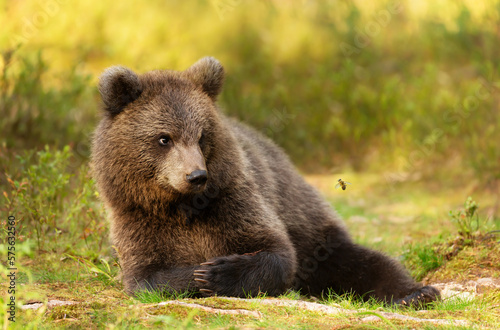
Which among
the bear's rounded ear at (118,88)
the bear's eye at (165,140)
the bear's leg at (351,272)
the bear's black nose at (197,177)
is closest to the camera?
the bear's black nose at (197,177)

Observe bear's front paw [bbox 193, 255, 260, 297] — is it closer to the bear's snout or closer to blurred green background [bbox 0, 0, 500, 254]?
the bear's snout

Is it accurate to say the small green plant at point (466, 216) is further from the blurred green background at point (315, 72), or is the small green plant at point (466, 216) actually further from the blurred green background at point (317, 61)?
the blurred green background at point (317, 61)

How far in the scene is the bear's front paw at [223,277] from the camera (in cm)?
444

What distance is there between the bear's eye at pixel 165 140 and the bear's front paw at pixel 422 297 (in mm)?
2434

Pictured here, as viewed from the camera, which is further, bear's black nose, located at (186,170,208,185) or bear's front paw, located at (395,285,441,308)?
bear's front paw, located at (395,285,441,308)

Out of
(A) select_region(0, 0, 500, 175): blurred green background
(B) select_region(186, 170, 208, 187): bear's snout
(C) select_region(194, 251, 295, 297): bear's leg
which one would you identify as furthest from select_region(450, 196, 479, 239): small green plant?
(A) select_region(0, 0, 500, 175): blurred green background

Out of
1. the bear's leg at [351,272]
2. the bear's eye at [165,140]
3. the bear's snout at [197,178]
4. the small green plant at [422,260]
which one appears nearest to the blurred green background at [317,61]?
the small green plant at [422,260]

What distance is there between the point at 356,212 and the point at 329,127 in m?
3.35

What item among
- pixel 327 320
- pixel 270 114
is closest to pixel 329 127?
pixel 270 114

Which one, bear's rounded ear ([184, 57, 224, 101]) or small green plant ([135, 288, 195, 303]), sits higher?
bear's rounded ear ([184, 57, 224, 101])

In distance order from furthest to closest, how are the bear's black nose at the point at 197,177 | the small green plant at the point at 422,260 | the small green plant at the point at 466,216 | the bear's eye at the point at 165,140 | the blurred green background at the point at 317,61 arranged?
the blurred green background at the point at 317,61
the small green plant at the point at 422,260
the small green plant at the point at 466,216
the bear's eye at the point at 165,140
the bear's black nose at the point at 197,177

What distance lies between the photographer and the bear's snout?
426cm

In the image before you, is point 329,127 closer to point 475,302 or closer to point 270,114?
point 270,114

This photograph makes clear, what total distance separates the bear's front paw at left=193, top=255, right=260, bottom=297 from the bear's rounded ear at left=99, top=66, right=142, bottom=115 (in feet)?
4.77
